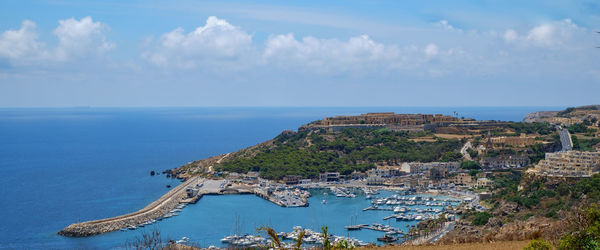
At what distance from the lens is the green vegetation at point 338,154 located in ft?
156

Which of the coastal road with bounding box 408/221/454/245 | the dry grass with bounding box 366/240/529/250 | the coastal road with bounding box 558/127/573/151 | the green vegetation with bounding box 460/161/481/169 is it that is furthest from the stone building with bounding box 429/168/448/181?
the dry grass with bounding box 366/240/529/250

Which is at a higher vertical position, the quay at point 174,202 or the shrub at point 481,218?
the shrub at point 481,218

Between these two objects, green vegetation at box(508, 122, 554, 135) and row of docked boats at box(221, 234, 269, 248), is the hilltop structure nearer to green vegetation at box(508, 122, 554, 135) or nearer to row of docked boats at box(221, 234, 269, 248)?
green vegetation at box(508, 122, 554, 135)

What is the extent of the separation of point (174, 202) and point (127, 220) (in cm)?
648

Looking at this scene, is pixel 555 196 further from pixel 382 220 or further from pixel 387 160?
pixel 387 160

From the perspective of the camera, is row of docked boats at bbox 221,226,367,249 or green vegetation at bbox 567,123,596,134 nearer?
row of docked boats at bbox 221,226,367,249

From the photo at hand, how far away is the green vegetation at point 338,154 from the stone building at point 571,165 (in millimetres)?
13752

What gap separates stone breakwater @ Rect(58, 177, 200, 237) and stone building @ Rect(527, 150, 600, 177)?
2219cm

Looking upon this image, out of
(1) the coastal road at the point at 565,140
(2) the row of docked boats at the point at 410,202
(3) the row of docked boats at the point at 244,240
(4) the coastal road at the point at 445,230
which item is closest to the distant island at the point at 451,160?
(1) the coastal road at the point at 565,140

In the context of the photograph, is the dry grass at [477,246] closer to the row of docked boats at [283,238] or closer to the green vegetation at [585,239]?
the green vegetation at [585,239]

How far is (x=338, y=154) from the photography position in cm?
5241

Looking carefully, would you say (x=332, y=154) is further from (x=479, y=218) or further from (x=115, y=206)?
(x=479, y=218)

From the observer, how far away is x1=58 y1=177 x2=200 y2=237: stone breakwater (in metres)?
29.0

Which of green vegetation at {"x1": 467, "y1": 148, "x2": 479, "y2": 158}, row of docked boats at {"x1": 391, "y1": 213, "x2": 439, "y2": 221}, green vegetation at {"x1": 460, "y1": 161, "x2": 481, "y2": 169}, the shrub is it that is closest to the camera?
the shrub
